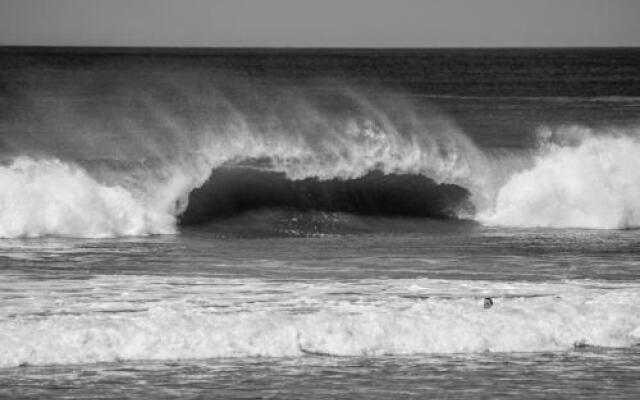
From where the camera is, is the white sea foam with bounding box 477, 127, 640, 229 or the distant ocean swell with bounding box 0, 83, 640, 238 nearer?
the distant ocean swell with bounding box 0, 83, 640, 238

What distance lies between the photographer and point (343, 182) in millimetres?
25547

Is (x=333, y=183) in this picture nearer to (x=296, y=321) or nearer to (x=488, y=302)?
(x=488, y=302)

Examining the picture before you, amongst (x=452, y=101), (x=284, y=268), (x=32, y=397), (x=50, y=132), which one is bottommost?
(x=32, y=397)

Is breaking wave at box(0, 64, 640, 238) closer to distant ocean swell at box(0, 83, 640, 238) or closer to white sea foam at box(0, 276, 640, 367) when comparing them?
distant ocean swell at box(0, 83, 640, 238)

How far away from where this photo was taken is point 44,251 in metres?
18.8

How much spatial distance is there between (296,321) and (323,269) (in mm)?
3847

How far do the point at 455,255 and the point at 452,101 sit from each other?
52.2 metres

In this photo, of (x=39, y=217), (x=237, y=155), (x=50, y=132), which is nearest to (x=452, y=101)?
(x=50, y=132)

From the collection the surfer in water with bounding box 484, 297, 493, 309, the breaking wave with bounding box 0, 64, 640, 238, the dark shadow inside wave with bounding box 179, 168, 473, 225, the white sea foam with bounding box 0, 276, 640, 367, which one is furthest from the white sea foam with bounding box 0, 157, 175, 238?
the surfer in water with bounding box 484, 297, 493, 309

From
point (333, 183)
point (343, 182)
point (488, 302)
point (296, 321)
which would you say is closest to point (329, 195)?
point (333, 183)

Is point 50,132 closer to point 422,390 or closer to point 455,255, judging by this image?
point 455,255

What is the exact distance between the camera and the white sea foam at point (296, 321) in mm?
12539

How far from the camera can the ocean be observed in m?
Result: 11.9

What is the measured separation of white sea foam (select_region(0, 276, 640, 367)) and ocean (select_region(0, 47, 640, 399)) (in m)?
0.03
